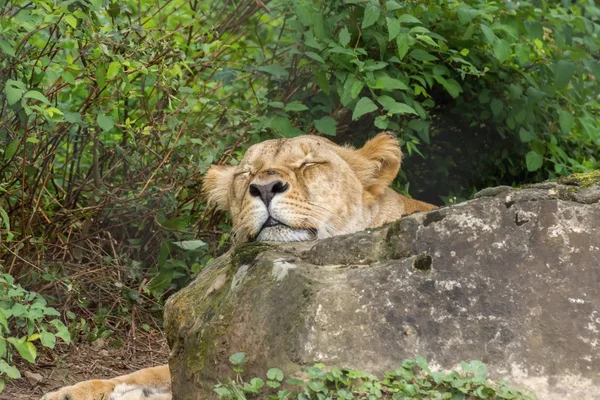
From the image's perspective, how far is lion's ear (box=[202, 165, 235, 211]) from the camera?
229 inches

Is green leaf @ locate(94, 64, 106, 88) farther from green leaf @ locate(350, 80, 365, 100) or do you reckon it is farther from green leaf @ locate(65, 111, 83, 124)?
green leaf @ locate(350, 80, 365, 100)

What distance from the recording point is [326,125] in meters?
6.46

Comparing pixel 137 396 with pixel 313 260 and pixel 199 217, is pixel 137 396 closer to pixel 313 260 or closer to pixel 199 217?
pixel 313 260

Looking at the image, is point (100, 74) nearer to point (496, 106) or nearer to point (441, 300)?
point (441, 300)

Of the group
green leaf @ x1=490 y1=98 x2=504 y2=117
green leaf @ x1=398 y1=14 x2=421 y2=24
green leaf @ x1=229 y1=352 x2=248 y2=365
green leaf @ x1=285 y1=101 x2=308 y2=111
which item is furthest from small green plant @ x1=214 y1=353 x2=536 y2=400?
green leaf @ x1=490 y1=98 x2=504 y2=117

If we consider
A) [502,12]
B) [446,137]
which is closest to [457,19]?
[502,12]

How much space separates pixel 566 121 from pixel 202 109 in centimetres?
245

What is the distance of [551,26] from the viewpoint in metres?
6.57

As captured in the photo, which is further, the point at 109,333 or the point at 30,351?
the point at 109,333

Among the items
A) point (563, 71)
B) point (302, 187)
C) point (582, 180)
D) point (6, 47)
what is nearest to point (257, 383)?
point (582, 180)

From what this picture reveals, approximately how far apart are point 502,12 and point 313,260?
3133mm

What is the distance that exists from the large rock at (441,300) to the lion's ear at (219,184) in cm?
174

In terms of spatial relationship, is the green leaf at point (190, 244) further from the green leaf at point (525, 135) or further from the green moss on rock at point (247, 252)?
the green leaf at point (525, 135)

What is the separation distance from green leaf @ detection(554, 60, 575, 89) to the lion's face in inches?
62.7
